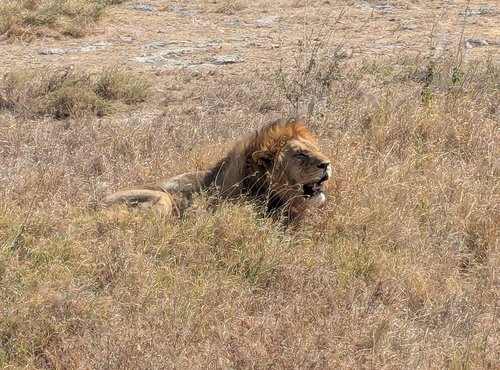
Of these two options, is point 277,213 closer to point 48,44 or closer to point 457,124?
point 457,124

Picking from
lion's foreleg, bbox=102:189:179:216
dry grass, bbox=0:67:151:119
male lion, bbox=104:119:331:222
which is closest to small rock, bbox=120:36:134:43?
dry grass, bbox=0:67:151:119

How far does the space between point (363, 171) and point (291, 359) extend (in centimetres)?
278

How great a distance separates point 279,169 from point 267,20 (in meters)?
6.20

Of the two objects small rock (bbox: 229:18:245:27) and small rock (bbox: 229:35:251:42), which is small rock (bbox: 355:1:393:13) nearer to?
small rock (bbox: 229:18:245:27)

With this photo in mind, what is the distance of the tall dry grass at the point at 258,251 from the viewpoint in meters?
5.00

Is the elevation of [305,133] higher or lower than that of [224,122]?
higher

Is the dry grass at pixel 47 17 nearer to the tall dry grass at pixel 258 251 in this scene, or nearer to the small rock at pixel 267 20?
the small rock at pixel 267 20

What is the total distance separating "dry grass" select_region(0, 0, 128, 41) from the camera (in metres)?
12.0

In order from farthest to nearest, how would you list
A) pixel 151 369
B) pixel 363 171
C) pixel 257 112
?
pixel 257 112 → pixel 363 171 → pixel 151 369

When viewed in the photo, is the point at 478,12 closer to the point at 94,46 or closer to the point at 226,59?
the point at 226,59

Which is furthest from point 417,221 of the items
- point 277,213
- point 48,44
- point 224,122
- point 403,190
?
point 48,44

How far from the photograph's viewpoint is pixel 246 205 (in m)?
6.64

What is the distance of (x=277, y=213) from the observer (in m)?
6.79

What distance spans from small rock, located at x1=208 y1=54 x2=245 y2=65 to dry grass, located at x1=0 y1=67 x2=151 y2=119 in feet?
3.96
